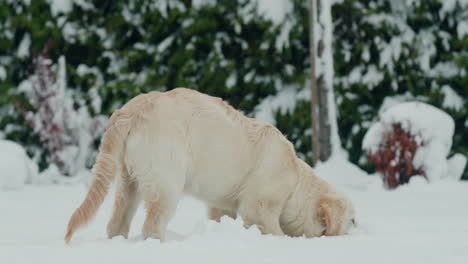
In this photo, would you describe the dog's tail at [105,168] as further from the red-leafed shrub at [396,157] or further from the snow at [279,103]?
the snow at [279,103]

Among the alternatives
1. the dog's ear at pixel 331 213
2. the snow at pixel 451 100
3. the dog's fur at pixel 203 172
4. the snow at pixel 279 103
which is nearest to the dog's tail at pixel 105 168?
the dog's fur at pixel 203 172

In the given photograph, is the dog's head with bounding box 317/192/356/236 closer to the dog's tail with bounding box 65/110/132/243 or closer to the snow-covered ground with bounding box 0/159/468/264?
the snow-covered ground with bounding box 0/159/468/264

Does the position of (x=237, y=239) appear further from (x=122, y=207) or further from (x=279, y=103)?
(x=279, y=103)

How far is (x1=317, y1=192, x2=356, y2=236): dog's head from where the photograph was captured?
4.55 metres

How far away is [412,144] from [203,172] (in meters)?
4.46

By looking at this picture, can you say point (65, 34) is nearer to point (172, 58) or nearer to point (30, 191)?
point (172, 58)

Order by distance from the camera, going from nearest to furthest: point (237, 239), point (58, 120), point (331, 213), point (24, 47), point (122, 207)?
point (237, 239), point (122, 207), point (331, 213), point (58, 120), point (24, 47)

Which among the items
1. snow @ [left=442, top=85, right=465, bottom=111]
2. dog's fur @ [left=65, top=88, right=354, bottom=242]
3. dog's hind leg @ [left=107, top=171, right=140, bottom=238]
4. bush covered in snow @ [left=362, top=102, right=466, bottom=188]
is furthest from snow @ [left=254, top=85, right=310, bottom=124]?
dog's hind leg @ [left=107, top=171, right=140, bottom=238]

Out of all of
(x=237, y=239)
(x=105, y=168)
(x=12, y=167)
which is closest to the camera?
(x=237, y=239)

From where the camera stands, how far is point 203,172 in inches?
163

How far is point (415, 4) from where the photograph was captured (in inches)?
366

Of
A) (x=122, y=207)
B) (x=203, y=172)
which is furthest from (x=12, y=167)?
(x=203, y=172)

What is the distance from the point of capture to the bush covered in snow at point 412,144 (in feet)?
26.1

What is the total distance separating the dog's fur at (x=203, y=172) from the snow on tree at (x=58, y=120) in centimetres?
496
